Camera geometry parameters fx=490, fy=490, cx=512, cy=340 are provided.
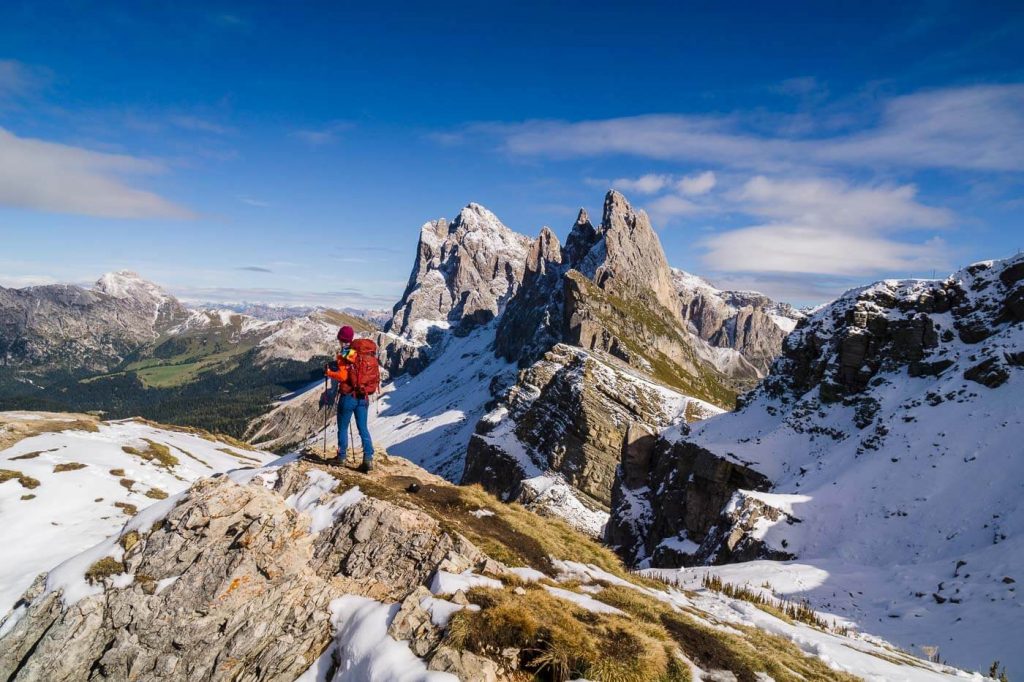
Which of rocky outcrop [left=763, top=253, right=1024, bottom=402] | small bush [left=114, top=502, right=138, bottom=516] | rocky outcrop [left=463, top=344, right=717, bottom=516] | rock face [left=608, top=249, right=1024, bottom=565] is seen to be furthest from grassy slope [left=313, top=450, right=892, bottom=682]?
rocky outcrop [left=463, top=344, right=717, bottom=516]

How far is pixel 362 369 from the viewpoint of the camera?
19.0m

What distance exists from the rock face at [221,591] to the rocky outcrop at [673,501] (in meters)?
A: 34.0

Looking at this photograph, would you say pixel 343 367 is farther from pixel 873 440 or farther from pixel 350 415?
pixel 873 440

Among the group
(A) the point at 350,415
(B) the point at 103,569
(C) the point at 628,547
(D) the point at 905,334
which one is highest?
(D) the point at 905,334

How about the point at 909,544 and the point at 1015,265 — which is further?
the point at 1015,265

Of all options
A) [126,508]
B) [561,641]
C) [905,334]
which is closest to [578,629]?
[561,641]

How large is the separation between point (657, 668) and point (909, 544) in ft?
107

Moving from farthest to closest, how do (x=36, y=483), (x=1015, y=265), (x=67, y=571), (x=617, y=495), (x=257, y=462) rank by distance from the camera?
(x=257, y=462) → (x=617, y=495) → (x=36, y=483) → (x=1015, y=265) → (x=67, y=571)

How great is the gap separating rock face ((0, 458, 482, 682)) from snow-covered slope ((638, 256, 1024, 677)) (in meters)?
22.2

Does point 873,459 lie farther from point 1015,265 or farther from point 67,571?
point 67,571

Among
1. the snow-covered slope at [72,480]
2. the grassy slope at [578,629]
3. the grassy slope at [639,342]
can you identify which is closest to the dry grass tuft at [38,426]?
the snow-covered slope at [72,480]

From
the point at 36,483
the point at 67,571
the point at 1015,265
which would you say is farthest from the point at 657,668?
the point at 36,483

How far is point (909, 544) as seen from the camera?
31828 mm

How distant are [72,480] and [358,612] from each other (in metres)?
A: 58.3
